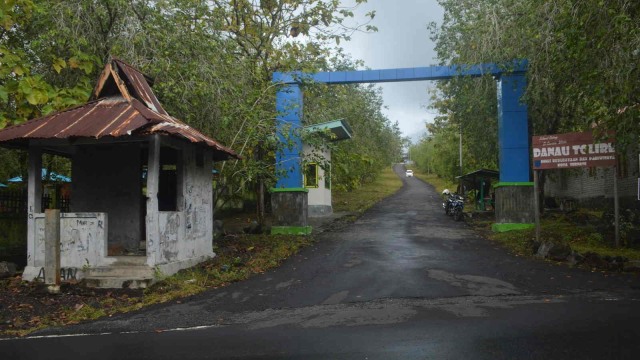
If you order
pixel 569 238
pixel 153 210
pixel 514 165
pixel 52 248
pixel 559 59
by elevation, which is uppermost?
pixel 559 59

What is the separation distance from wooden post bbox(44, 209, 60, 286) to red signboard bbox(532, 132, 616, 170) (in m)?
11.3

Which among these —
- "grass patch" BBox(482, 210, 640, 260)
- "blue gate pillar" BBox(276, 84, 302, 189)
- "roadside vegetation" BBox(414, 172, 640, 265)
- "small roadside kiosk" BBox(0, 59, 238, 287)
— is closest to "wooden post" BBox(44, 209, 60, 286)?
"small roadside kiosk" BBox(0, 59, 238, 287)

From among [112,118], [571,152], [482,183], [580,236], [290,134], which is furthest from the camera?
[482,183]

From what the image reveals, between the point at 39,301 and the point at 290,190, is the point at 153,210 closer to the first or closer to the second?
the point at 39,301

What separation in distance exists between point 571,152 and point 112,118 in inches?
422

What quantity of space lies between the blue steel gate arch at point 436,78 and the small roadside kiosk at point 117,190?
4260 mm

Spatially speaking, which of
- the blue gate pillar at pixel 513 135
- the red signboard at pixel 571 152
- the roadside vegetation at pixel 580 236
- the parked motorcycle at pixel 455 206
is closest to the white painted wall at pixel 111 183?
the roadside vegetation at pixel 580 236

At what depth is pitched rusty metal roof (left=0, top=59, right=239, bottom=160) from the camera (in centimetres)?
977

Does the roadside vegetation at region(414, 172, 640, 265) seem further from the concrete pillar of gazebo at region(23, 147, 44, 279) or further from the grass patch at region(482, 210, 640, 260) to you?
the concrete pillar of gazebo at region(23, 147, 44, 279)

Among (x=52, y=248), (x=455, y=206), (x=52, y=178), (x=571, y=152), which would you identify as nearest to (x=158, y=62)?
(x=52, y=248)

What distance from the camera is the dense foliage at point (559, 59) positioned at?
9.17 metres

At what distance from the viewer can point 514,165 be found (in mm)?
16469

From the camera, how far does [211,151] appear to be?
12750 mm

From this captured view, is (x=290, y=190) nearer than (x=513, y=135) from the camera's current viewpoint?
No
